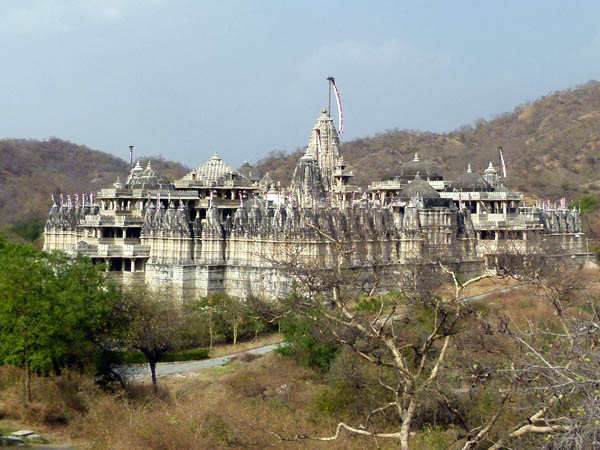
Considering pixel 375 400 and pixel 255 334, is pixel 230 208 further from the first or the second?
pixel 375 400

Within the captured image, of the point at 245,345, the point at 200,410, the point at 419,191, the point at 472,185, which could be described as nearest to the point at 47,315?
the point at 200,410

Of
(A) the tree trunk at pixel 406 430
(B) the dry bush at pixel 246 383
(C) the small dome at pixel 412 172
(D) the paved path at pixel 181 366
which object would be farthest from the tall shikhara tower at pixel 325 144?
(A) the tree trunk at pixel 406 430

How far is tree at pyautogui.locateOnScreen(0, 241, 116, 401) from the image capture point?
36.1 metres

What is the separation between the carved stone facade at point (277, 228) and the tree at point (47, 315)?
1063 centimetres

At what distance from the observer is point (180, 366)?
4359 centimetres

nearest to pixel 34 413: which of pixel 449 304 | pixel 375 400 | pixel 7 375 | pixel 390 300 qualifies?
pixel 7 375

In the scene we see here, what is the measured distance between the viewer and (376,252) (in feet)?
183

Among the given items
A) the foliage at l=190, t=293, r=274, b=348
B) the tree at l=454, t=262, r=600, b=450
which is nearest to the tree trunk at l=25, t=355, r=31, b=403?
the foliage at l=190, t=293, r=274, b=348

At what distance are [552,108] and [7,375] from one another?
13369 cm

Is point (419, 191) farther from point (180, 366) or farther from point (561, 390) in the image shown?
point (561, 390)

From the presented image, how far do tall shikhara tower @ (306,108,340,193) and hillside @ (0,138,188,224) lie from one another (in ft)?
136

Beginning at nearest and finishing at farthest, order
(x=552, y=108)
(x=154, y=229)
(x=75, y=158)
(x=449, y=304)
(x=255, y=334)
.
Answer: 1. (x=449, y=304)
2. (x=255, y=334)
3. (x=154, y=229)
4. (x=552, y=108)
5. (x=75, y=158)

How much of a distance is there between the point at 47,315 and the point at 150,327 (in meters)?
4.59

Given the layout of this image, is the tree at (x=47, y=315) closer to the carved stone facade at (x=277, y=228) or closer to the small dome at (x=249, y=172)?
the carved stone facade at (x=277, y=228)
